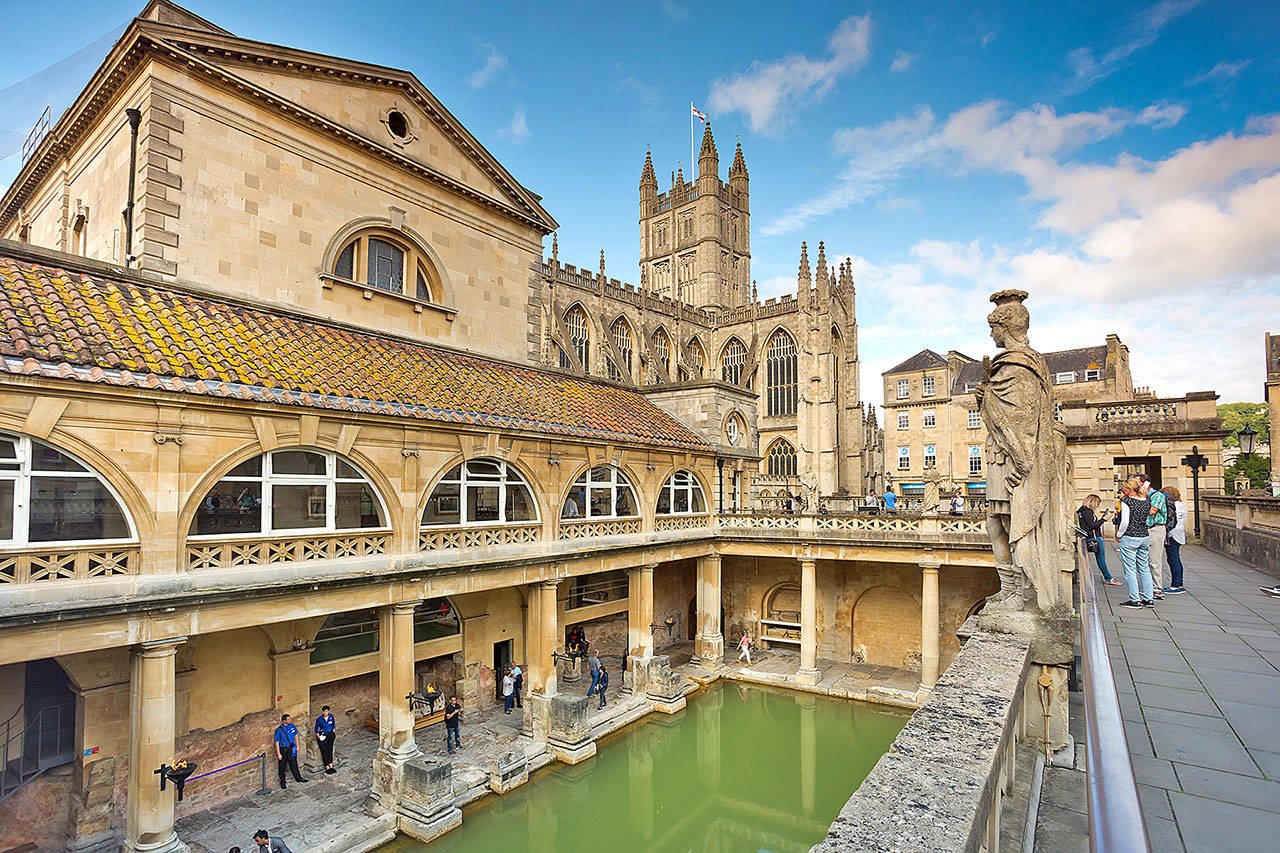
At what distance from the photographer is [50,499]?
30.8 ft

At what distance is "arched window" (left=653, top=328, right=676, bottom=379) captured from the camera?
48572 millimetres

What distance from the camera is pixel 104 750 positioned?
11586 mm

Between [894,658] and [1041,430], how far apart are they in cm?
2105

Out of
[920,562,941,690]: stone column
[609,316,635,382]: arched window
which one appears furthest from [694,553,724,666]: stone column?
[609,316,635,382]: arched window

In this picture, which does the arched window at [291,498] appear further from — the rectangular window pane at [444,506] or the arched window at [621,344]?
the arched window at [621,344]

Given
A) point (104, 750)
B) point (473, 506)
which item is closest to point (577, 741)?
point (473, 506)

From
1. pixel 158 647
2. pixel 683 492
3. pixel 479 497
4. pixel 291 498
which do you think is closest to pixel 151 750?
pixel 158 647

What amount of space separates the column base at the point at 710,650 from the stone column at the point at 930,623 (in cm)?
684

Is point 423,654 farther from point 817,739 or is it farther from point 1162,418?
point 1162,418

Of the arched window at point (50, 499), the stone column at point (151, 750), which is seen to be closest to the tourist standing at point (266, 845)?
the stone column at point (151, 750)

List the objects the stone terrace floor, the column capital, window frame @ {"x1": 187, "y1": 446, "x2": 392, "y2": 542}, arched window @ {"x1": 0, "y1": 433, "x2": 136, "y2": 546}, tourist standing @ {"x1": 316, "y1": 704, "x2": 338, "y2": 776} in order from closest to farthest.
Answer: the stone terrace floor
arched window @ {"x1": 0, "y1": 433, "x2": 136, "y2": 546}
the column capital
window frame @ {"x1": 187, "y1": 446, "x2": 392, "y2": 542}
tourist standing @ {"x1": 316, "y1": 704, "x2": 338, "y2": 776}

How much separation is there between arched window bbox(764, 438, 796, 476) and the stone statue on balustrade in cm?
4392

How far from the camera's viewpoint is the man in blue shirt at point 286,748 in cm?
1339

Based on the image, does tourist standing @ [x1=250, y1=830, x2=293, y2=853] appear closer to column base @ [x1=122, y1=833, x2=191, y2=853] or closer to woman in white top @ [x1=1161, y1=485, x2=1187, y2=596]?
column base @ [x1=122, y1=833, x2=191, y2=853]
